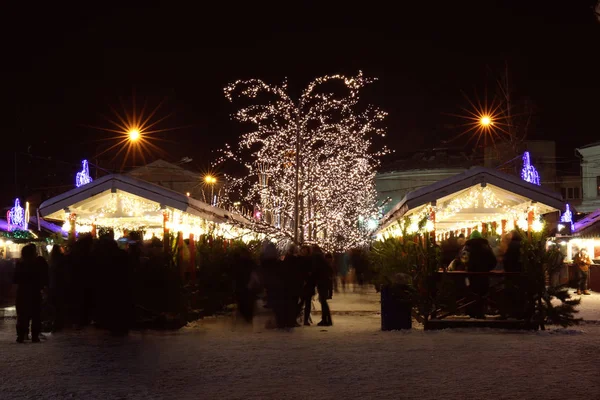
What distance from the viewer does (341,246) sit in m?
42.0

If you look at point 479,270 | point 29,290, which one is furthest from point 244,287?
point 479,270

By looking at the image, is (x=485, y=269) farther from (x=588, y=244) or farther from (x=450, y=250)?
(x=588, y=244)

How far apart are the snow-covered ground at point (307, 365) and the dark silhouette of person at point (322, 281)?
1.38m

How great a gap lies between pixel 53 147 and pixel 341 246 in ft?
A: 84.3

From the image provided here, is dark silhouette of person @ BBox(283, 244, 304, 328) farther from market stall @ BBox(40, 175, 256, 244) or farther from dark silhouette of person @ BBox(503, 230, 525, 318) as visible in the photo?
Result: dark silhouette of person @ BBox(503, 230, 525, 318)

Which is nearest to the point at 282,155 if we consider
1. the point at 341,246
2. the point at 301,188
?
the point at 301,188

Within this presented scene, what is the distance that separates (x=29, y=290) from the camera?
13945mm

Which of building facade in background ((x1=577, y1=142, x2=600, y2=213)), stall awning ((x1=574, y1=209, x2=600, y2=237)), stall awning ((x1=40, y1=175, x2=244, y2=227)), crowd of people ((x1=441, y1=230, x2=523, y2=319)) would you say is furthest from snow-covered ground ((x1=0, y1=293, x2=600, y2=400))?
building facade in background ((x1=577, y1=142, x2=600, y2=213))

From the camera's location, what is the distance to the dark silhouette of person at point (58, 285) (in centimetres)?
1491

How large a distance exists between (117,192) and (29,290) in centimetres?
586

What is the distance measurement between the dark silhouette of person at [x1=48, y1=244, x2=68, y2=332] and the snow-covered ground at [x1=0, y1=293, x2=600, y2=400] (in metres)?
0.49

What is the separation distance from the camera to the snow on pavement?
867cm

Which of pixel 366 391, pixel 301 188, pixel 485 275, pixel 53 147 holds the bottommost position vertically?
pixel 366 391

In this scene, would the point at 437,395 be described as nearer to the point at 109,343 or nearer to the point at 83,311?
the point at 109,343
